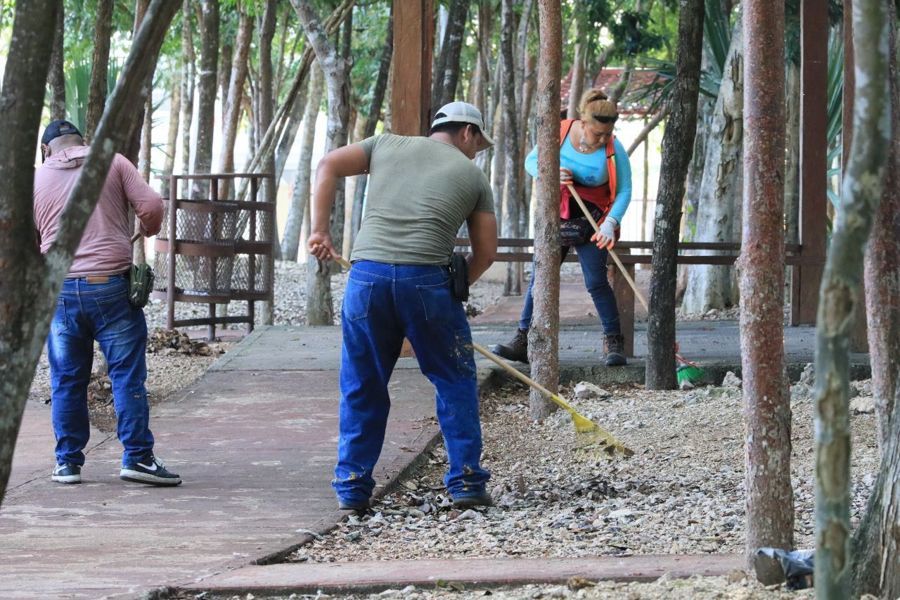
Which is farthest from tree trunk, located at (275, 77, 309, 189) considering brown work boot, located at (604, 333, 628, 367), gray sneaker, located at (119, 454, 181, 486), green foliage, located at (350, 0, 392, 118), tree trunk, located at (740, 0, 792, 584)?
tree trunk, located at (740, 0, 792, 584)

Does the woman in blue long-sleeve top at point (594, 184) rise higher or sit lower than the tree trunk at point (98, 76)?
lower

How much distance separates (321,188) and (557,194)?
2.69 meters

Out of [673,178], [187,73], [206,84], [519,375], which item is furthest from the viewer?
[187,73]

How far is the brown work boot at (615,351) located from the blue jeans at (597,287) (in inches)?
1.9

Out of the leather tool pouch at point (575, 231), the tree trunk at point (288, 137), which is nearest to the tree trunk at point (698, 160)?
the tree trunk at point (288, 137)

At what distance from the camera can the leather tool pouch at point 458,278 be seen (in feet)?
20.0

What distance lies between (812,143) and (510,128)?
911 centimetres

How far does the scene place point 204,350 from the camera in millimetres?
13297

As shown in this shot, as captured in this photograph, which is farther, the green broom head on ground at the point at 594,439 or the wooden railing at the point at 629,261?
the wooden railing at the point at 629,261

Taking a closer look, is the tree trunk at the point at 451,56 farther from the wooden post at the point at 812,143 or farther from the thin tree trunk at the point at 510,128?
the wooden post at the point at 812,143

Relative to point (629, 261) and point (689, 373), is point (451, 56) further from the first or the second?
point (689, 373)

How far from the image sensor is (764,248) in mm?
4180

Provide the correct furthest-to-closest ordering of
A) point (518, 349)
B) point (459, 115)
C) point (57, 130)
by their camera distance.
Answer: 1. point (518, 349)
2. point (57, 130)
3. point (459, 115)

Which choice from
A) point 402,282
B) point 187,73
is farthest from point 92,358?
point 187,73
